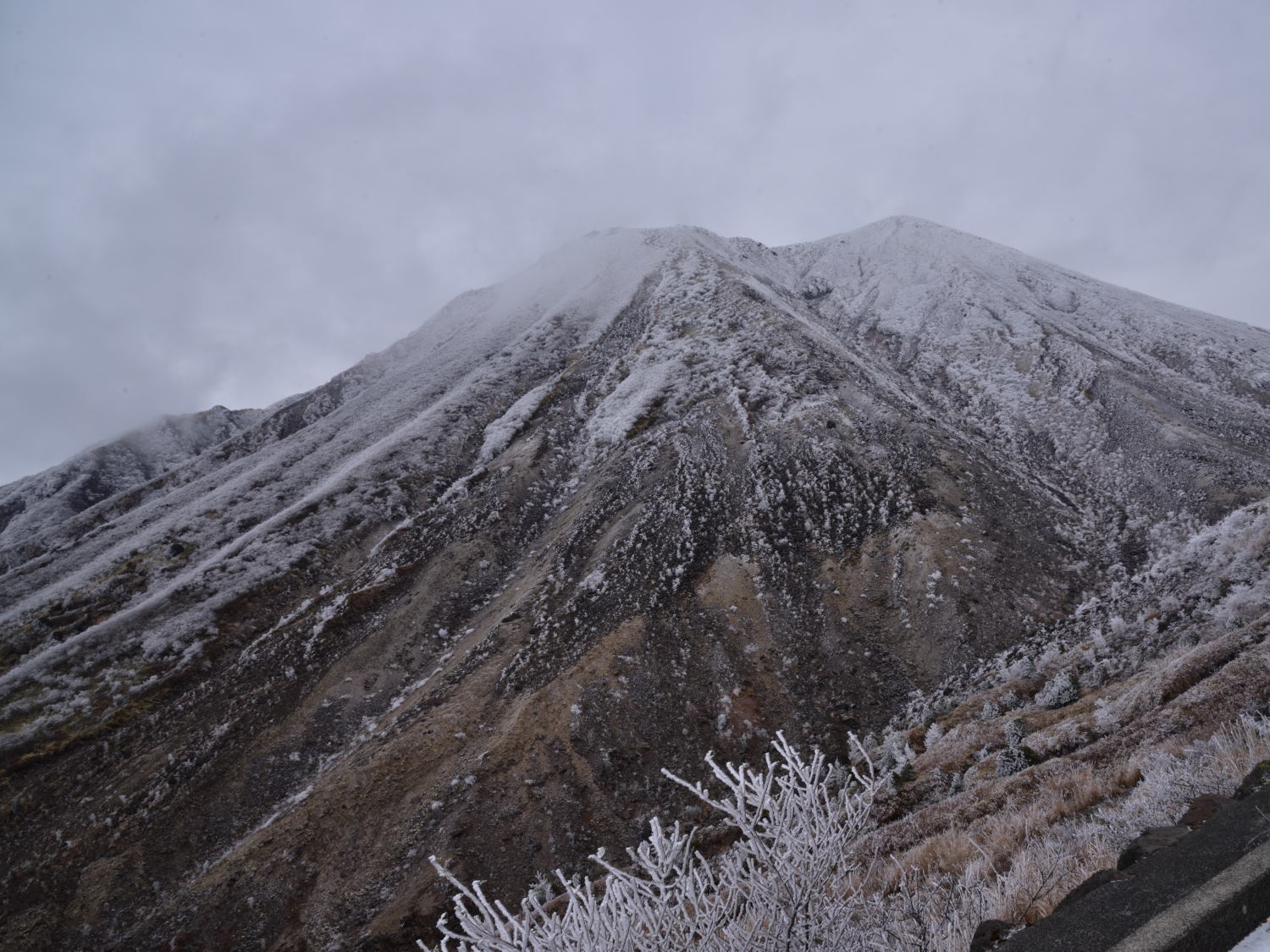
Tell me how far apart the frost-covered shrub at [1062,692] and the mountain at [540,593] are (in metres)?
9.88

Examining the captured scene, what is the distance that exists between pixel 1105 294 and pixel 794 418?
190ft

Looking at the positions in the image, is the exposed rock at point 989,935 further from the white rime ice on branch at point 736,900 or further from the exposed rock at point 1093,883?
the white rime ice on branch at point 736,900

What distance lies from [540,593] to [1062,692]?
22141 mm

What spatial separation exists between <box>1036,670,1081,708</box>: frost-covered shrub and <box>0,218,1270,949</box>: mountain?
32.4 feet

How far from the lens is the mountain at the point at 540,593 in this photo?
2055 cm

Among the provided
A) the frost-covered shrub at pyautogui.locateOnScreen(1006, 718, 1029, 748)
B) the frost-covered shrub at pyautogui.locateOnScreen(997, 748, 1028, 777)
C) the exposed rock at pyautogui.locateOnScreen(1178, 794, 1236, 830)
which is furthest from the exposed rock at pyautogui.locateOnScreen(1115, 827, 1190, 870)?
the frost-covered shrub at pyautogui.locateOnScreen(1006, 718, 1029, 748)

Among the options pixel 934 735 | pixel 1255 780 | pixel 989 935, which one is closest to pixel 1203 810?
pixel 1255 780

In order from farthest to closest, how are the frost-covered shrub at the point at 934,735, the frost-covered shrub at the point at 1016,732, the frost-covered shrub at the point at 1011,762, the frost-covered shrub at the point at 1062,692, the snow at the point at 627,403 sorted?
1. the snow at the point at 627,403
2. the frost-covered shrub at the point at 934,735
3. the frost-covered shrub at the point at 1062,692
4. the frost-covered shrub at the point at 1016,732
5. the frost-covered shrub at the point at 1011,762

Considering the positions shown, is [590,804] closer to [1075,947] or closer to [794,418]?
[1075,947]

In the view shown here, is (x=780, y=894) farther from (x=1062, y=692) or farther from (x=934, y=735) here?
(x=934, y=735)

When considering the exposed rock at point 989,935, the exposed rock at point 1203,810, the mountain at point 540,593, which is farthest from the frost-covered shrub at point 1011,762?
the mountain at point 540,593

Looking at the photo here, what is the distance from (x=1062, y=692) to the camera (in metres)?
14.3

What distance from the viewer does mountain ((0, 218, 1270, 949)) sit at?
20.5 meters

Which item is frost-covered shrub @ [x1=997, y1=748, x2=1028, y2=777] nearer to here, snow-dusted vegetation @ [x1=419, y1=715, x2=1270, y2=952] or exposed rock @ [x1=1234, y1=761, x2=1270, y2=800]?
snow-dusted vegetation @ [x1=419, y1=715, x2=1270, y2=952]
